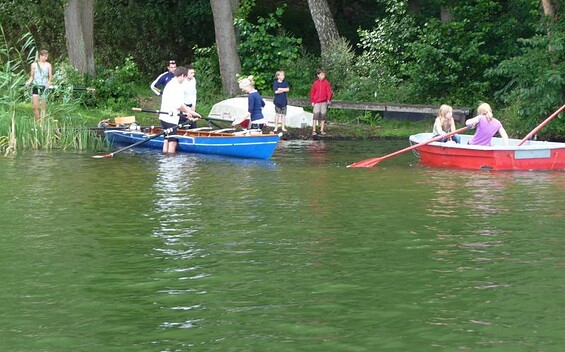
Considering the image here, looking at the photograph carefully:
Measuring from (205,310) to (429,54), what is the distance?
21.7 meters

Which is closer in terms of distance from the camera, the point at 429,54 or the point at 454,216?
the point at 454,216

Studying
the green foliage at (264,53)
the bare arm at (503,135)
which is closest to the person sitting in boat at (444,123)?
the bare arm at (503,135)

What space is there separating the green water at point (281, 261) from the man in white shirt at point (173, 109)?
13.0ft

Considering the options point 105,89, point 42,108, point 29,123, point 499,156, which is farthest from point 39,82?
point 499,156

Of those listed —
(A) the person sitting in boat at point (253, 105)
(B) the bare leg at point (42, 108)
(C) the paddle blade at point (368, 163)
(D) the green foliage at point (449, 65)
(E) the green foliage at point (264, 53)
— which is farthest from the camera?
(E) the green foliage at point (264, 53)

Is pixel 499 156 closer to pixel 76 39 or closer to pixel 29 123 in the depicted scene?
pixel 29 123

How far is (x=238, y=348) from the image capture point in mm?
9672

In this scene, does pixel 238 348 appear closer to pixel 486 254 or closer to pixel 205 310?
pixel 205 310

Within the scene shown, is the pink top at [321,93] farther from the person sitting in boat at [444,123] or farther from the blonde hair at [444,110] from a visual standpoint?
the blonde hair at [444,110]

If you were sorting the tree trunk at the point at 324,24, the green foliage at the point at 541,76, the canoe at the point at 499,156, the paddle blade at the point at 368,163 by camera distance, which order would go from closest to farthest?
1. the canoe at the point at 499,156
2. the paddle blade at the point at 368,163
3. the green foliage at the point at 541,76
4. the tree trunk at the point at 324,24

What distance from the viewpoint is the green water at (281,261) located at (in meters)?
10.1

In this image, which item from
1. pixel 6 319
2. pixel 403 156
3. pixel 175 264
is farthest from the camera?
pixel 403 156

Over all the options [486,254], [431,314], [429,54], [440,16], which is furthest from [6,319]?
[440,16]

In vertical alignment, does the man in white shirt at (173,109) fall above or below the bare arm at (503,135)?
above
